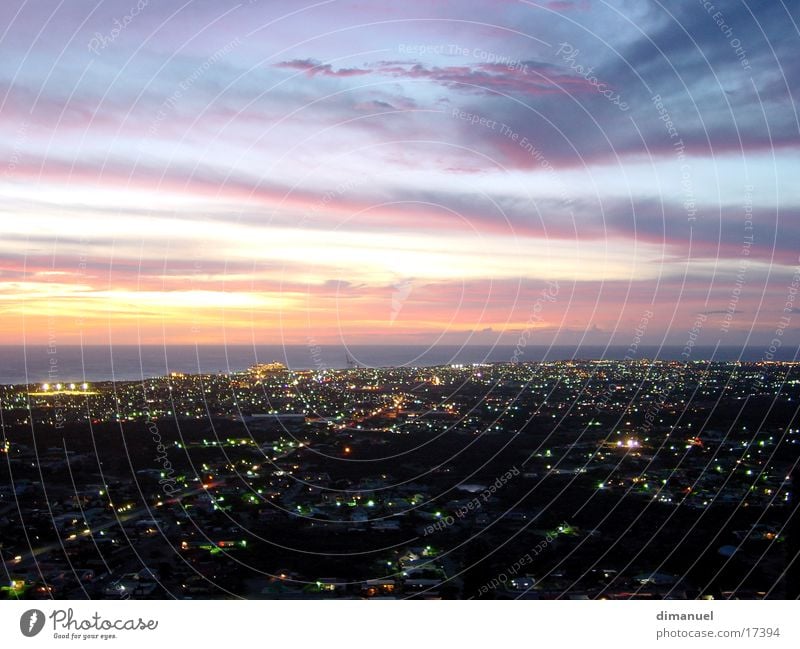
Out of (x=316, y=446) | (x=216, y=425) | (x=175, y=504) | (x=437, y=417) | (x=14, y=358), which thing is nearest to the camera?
(x=175, y=504)

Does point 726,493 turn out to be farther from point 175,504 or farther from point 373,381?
point 373,381

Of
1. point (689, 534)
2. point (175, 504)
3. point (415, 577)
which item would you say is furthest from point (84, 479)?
point (689, 534)

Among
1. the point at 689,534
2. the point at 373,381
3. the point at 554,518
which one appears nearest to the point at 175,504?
the point at 554,518

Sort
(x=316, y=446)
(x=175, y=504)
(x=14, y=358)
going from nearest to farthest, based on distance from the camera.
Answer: (x=175, y=504) → (x=316, y=446) → (x=14, y=358)

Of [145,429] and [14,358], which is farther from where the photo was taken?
[14,358]

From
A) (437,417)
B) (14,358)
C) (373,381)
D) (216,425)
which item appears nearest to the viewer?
(216,425)

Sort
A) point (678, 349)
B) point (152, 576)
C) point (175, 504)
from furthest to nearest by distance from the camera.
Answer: point (678, 349) → point (175, 504) → point (152, 576)

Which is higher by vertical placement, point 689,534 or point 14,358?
point 14,358

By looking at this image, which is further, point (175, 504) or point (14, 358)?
point (14, 358)

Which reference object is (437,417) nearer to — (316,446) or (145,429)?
(316,446)
